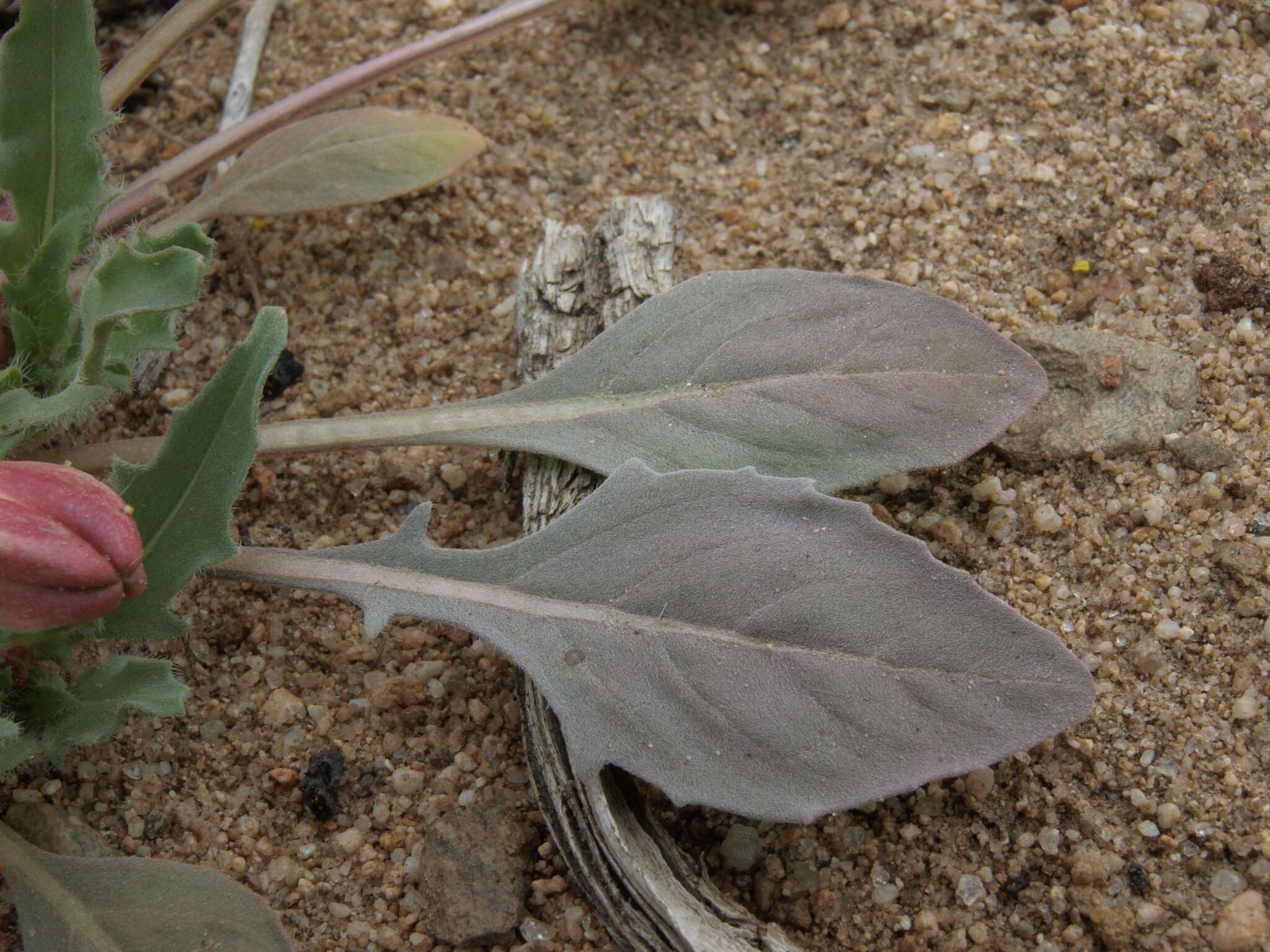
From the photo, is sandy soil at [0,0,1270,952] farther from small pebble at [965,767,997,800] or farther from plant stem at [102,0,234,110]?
plant stem at [102,0,234,110]

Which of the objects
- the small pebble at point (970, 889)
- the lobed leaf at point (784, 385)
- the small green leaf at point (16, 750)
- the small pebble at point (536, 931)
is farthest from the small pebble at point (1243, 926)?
the small green leaf at point (16, 750)

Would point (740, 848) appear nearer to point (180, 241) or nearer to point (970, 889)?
point (970, 889)

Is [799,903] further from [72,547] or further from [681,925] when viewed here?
[72,547]

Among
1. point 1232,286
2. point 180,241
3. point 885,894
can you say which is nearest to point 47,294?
point 180,241

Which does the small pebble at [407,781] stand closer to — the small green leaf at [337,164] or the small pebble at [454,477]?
the small pebble at [454,477]

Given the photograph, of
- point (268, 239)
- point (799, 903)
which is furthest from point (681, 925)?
point (268, 239)

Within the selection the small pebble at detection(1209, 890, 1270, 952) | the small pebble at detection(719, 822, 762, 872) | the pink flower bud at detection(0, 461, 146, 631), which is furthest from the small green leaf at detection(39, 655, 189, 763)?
the small pebble at detection(1209, 890, 1270, 952)

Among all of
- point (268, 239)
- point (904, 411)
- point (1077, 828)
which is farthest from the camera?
point (268, 239)
